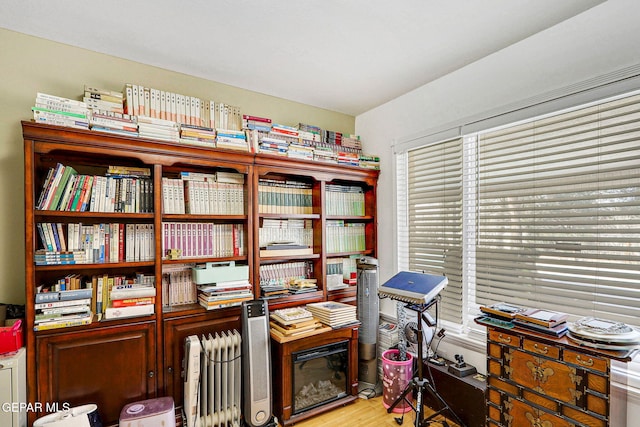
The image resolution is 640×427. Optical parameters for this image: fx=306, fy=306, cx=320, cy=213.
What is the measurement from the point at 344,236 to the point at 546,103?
197cm

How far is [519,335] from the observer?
1.78m

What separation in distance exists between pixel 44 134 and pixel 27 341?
3.99 ft

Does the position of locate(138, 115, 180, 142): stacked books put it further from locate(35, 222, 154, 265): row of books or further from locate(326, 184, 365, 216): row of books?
locate(326, 184, 365, 216): row of books

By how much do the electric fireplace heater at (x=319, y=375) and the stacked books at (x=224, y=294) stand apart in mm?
598

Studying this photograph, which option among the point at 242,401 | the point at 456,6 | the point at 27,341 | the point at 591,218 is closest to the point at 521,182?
the point at 591,218

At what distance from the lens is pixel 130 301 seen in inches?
79.9

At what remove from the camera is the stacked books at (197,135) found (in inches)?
88.6

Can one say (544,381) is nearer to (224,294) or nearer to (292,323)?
(292,323)

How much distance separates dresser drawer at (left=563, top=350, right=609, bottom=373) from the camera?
1.46m

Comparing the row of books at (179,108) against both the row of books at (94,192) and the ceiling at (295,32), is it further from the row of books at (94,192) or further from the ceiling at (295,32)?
the row of books at (94,192)

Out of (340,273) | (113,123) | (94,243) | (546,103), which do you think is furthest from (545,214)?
(94,243)

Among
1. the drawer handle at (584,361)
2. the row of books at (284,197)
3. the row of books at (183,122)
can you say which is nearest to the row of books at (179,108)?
the row of books at (183,122)

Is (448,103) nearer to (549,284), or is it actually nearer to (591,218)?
(591,218)

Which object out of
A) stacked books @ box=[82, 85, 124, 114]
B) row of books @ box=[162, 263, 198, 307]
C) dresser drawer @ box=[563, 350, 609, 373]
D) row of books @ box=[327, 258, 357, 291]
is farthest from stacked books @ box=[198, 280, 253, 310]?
dresser drawer @ box=[563, 350, 609, 373]
